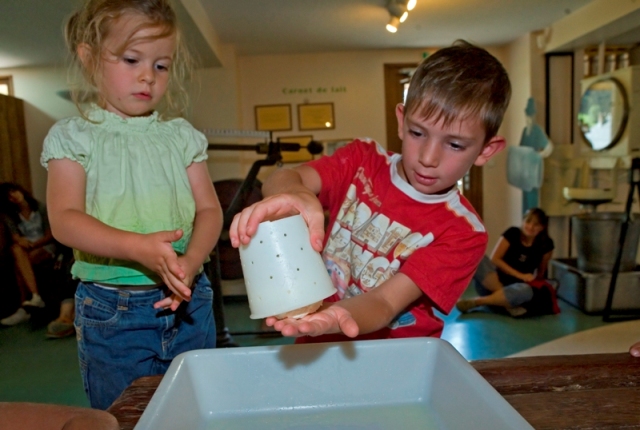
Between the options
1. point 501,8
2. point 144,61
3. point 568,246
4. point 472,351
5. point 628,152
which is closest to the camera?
point 144,61

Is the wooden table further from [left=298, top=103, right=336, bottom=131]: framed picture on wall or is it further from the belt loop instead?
[left=298, top=103, right=336, bottom=131]: framed picture on wall

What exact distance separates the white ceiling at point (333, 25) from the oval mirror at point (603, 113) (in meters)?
0.72

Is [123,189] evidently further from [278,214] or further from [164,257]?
[278,214]

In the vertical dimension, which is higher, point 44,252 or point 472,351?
point 44,252

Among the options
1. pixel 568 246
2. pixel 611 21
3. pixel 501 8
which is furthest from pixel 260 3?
pixel 568 246

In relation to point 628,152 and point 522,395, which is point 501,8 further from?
point 522,395

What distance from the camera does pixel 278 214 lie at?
0.64 meters

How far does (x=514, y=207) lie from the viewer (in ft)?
16.0

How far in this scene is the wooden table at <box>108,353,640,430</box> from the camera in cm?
58

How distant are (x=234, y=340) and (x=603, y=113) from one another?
3.59 metres

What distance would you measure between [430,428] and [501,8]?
3.73 meters

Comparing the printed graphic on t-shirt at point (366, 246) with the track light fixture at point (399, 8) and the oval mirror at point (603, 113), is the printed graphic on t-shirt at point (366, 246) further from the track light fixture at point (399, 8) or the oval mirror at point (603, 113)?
the oval mirror at point (603, 113)

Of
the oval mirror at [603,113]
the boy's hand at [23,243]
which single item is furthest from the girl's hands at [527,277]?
the boy's hand at [23,243]

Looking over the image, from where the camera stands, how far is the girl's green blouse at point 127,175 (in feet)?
2.82
